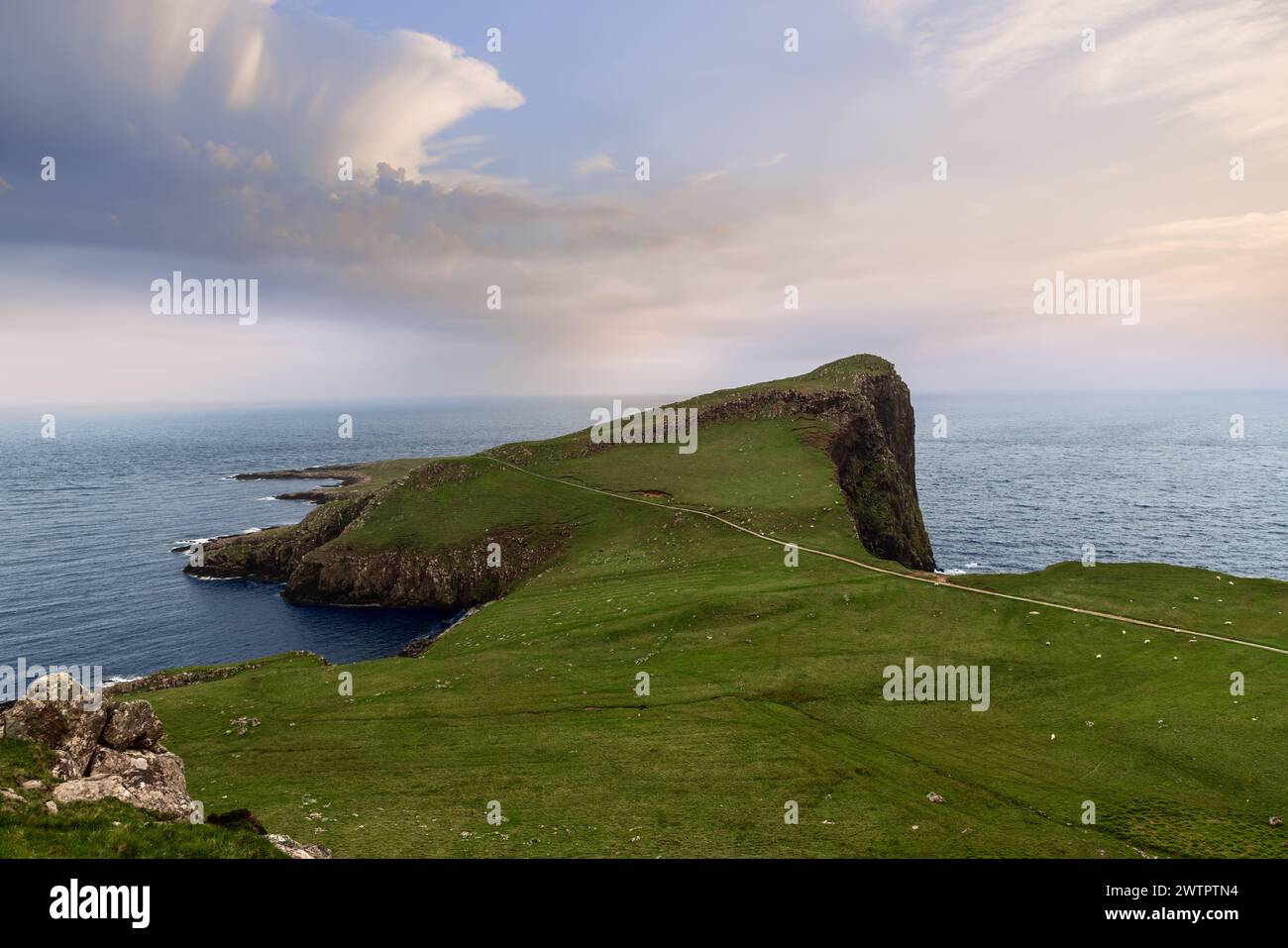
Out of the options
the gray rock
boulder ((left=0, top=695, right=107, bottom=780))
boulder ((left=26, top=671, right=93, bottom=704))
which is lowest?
the gray rock

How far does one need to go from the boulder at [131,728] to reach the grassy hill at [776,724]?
649 cm

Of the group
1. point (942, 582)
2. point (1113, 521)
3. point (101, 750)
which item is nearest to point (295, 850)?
point (101, 750)

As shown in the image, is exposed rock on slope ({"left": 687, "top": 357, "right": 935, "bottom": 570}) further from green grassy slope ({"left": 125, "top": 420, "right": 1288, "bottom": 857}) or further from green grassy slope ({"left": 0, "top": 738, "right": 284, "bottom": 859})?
green grassy slope ({"left": 0, "top": 738, "right": 284, "bottom": 859})

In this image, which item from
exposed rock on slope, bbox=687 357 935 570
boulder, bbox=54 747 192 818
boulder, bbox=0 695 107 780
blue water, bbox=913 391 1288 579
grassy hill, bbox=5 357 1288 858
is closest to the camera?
boulder, bbox=54 747 192 818

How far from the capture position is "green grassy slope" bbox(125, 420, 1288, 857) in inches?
1074

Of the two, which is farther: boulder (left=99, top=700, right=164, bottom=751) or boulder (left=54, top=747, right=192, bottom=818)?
boulder (left=99, top=700, right=164, bottom=751)

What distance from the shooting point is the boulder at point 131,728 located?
21.8m

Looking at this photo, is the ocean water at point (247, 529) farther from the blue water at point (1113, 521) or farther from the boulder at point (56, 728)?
the boulder at point (56, 728)

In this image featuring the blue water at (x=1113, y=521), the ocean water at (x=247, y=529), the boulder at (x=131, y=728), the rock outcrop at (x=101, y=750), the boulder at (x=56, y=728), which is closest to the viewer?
the rock outcrop at (x=101, y=750)

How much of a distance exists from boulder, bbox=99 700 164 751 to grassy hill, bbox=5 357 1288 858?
649 cm

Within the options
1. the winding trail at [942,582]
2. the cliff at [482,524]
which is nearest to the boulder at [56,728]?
the winding trail at [942,582]

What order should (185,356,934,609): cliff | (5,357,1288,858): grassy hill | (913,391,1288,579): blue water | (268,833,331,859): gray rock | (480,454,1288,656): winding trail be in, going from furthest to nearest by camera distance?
1. (913,391,1288,579): blue water
2. (185,356,934,609): cliff
3. (480,454,1288,656): winding trail
4. (5,357,1288,858): grassy hill
5. (268,833,331,859): gray rock

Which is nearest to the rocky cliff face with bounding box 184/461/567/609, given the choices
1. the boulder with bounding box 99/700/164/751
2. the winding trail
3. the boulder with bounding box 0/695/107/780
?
→ the winding trail
